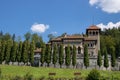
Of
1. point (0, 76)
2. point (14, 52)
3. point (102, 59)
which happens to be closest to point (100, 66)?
point (102, 59)

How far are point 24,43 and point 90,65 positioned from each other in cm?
1768

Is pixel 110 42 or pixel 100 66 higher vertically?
pixel 110 42

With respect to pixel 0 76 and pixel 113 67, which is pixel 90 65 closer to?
pixel 113 67

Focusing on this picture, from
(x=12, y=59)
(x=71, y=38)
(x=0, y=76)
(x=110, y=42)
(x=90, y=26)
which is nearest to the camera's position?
(x=0, y=76)

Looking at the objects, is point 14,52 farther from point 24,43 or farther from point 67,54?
point 67,54

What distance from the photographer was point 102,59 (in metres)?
67.9

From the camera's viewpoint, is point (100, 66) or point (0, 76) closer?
point (0, 76)

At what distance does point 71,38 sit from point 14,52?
19.1 metres

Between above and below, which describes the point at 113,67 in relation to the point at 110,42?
below

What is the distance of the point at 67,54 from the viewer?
67.1 meters

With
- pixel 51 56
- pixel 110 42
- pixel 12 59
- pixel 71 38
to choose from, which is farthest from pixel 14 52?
pixel 110 42

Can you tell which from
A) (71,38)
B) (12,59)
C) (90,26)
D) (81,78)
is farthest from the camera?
(90,26)

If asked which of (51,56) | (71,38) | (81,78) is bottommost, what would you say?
(81,78)

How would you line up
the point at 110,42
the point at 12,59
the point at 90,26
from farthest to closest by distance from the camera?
the point at 110,42
the point at 90,26
the point at 12,59
